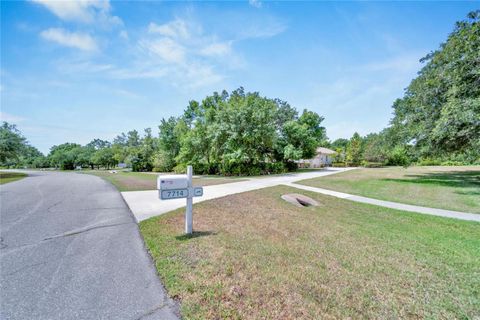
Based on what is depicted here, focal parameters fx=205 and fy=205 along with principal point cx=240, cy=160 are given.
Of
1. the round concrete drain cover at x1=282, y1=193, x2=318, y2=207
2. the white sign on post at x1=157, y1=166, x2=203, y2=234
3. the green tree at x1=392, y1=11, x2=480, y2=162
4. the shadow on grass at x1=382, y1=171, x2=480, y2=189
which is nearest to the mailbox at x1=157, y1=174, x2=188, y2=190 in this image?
the white sign on post at x1=157, y1=166, x2=203, y2=234

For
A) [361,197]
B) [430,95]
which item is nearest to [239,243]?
[361,197]

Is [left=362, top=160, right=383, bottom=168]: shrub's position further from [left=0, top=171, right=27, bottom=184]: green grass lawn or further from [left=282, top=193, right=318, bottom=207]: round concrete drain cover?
[left=0, top=171, right=27, bottom=184]: green grass lawn

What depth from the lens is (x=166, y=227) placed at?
195 inches

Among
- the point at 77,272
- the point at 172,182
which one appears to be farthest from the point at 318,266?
the point at 77,272

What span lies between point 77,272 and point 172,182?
196 cm

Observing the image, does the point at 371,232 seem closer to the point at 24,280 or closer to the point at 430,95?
the point at 24,280

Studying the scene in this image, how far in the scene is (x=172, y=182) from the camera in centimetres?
417

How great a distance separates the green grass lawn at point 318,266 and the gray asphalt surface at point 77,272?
312 millimetres

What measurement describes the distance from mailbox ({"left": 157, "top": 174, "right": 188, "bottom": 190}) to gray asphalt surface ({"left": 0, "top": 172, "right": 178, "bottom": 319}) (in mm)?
1238

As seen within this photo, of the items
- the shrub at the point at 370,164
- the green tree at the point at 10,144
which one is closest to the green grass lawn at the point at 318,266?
the green tree at the point at 10,144

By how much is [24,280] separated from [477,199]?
13684 mm

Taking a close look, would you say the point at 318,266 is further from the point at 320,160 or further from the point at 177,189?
the point at 320,160

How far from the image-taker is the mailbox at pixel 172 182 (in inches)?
161

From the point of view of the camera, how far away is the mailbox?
4078 millimetres
